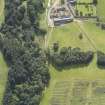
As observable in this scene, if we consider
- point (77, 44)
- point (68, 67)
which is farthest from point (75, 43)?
point (68, 67)

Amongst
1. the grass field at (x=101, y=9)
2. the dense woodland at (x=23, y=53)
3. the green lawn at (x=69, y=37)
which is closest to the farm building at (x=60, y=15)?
the green lawn at (x=69, y=37)

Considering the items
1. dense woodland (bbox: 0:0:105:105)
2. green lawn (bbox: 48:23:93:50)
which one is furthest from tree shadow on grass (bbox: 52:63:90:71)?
green lawn (bbox: 48:23:93:50)

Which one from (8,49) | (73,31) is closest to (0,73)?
(8,49)

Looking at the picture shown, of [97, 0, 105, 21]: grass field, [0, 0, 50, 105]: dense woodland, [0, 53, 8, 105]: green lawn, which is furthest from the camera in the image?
[97, 0, 105, 21]: grass field

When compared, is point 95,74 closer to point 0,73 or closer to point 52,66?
point 52,66

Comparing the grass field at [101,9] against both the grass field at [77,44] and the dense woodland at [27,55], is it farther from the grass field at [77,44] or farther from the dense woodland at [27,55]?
the dense woodland at [27,55]

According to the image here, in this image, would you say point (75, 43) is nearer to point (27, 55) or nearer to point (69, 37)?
point (69, 37)

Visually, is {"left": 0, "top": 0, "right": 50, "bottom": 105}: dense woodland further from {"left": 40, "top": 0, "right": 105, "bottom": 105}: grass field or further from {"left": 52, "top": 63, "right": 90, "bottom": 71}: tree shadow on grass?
{"left": 52, "top": 63, "right": 90, "bottom": 71}: tree shadow on grass

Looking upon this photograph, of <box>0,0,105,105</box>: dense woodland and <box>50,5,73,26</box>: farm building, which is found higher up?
<box>50,5,73,26</box>: farm building
